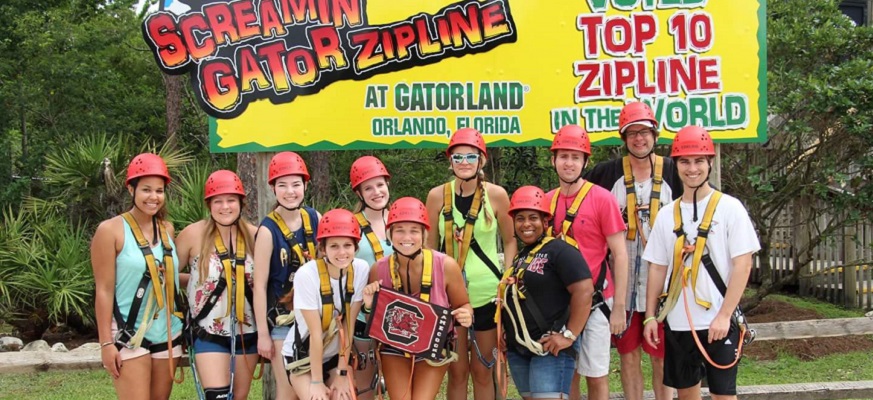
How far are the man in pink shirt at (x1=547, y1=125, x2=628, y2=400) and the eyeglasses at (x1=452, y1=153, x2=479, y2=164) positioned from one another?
1.80 ft

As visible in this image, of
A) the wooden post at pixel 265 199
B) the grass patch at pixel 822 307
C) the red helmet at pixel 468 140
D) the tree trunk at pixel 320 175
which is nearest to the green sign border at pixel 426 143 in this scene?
the wooden post at pixel 265 199

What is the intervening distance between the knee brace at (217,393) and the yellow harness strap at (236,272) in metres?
0.44

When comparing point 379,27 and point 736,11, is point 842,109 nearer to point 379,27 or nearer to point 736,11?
point 736,11

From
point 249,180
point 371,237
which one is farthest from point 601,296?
point 249,180

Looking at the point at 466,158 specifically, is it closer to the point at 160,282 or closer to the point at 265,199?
the point at 265,199

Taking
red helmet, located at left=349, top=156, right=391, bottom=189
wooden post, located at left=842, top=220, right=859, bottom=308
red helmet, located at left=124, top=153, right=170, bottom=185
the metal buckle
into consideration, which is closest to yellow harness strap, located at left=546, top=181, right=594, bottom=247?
red helmet, located at left=349, top=156, right=391, bottom=189

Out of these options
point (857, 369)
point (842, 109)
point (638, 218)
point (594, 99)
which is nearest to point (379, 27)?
point (594, 99)

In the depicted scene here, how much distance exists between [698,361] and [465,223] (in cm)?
172

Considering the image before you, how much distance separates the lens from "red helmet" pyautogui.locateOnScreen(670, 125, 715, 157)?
190 inches

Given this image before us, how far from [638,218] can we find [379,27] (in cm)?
264

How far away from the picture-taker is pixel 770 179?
1015 centimetres

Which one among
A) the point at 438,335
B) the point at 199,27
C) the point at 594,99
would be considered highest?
the point at 199,27

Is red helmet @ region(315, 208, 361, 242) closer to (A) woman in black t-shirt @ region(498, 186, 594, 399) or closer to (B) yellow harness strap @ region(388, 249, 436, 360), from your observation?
(B) yellow harness strap @ region(388, 249, 436, 360)

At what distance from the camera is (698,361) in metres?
4.84
